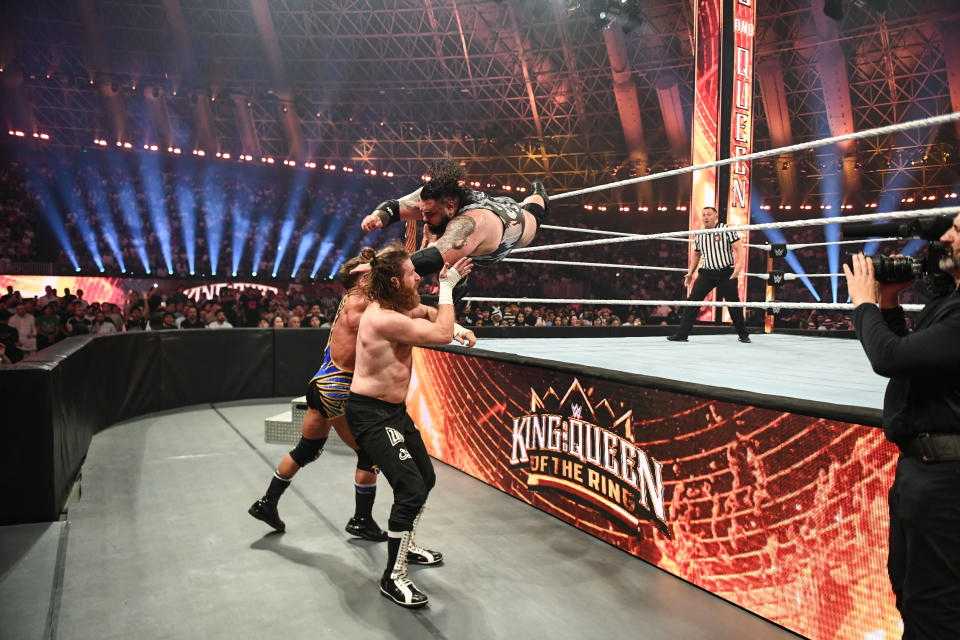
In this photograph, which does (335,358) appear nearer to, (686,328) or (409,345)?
(409,345)

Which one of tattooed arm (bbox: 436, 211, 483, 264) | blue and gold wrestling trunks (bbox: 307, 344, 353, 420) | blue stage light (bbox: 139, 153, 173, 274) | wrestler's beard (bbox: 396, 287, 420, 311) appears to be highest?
blue stage light (bbox: 139, 153, 173, 274)

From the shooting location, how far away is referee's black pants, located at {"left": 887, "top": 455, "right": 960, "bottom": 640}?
126cm

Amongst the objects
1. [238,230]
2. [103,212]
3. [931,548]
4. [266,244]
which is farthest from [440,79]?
[931,548]

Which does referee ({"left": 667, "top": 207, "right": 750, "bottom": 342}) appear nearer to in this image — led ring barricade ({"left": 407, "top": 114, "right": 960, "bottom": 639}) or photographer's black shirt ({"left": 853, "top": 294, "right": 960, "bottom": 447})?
led ring barricade ({"left": 407, "top": 114, "right": 960, "bottom": 639})

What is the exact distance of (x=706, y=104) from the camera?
838cm

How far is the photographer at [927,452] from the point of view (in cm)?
126

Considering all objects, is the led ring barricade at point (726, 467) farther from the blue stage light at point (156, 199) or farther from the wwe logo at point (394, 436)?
the blue stage light at point (156, 199)

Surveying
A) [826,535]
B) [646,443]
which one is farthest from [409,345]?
[826,535]

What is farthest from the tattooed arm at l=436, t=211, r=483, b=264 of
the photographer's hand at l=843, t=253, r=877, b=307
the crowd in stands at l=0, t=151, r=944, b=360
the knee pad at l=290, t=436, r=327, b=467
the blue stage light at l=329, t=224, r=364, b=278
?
the blue stage light at l=329, t=224, r=364, b=278

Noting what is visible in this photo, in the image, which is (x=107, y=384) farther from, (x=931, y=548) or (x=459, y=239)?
(x=931, y=548)

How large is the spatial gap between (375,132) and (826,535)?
702 inches

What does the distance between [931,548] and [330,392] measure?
7.85 ft

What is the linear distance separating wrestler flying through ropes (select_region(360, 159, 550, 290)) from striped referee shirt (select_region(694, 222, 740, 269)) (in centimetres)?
224

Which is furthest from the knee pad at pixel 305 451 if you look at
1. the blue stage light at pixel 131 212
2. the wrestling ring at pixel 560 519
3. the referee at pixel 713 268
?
the blue stage light at pixel 131 212
